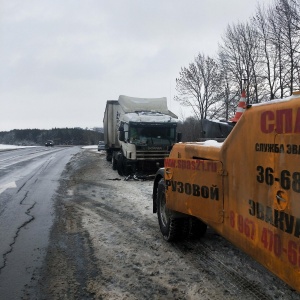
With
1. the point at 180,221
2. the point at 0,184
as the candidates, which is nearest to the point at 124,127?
the point at 0,184

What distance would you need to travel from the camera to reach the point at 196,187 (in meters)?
4.50

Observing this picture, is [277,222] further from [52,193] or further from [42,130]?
[42,130]

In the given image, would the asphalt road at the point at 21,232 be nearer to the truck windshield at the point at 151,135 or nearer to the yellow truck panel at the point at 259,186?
the yellow truck panel at the point at 259,186

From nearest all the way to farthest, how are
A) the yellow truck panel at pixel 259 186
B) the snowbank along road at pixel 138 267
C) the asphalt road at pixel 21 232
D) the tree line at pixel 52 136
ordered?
1. the yellow truck panel at pixel 259 186
2. the snowbank along road at pixel 138 267
3. the asphalt road at pixel 21 232
4. the tree line at pixel 52 136

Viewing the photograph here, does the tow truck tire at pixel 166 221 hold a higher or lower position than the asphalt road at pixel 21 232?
higher

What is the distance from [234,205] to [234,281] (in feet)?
3.62

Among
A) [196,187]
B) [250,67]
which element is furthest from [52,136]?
[196,187]

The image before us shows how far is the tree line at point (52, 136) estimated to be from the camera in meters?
139

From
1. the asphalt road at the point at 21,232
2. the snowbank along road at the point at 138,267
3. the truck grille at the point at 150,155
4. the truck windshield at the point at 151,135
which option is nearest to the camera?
the snowbank along road at the point at 138,267

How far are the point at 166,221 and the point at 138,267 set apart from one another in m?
1.27

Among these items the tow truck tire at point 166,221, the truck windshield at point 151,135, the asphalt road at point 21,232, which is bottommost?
the asphalt road at point 21,232

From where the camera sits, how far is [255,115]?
3242mm

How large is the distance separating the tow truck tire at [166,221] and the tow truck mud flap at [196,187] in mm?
330

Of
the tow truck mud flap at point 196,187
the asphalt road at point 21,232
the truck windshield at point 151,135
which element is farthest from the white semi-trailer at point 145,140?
the tow truck mud flap at point 196,187
